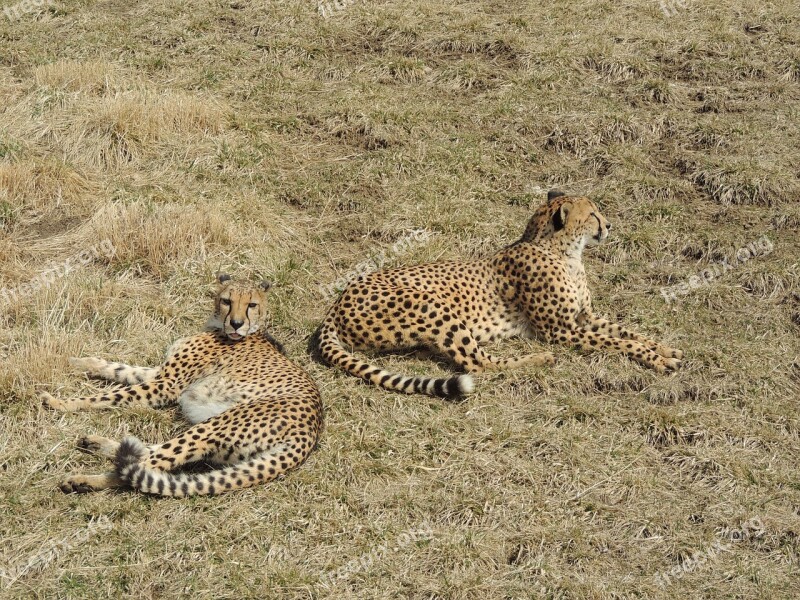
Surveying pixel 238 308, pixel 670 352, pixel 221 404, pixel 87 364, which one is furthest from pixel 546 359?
pixel 87 364

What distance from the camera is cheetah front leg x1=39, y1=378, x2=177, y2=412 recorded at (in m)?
5.29

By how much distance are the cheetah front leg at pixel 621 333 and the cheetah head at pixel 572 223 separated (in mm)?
516

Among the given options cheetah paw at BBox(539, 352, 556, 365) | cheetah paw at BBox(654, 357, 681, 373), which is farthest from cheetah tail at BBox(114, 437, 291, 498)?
cheetah paw at BBox(654, 357, 681, 373)

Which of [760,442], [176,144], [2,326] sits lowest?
[760,442]

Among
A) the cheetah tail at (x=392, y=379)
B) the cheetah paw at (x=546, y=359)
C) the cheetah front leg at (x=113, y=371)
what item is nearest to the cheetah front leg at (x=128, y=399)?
the cheetah front leg at (x=113, y=371)

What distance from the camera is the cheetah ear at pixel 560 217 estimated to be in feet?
20.9

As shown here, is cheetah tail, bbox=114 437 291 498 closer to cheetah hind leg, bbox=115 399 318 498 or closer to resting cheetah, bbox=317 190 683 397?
cheetah hind leg, bbox=115 399 318 498

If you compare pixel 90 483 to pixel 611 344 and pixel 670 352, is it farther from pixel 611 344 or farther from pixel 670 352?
pixel 670 352

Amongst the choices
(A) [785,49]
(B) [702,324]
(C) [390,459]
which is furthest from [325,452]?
(A) [785,49]

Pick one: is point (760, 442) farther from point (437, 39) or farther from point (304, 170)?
point (437, 39)

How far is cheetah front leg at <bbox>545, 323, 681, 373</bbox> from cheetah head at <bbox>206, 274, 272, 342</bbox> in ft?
5.93

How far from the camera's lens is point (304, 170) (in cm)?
796

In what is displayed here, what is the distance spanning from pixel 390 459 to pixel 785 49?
6.64 meters

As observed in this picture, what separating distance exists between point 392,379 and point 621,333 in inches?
64.0
